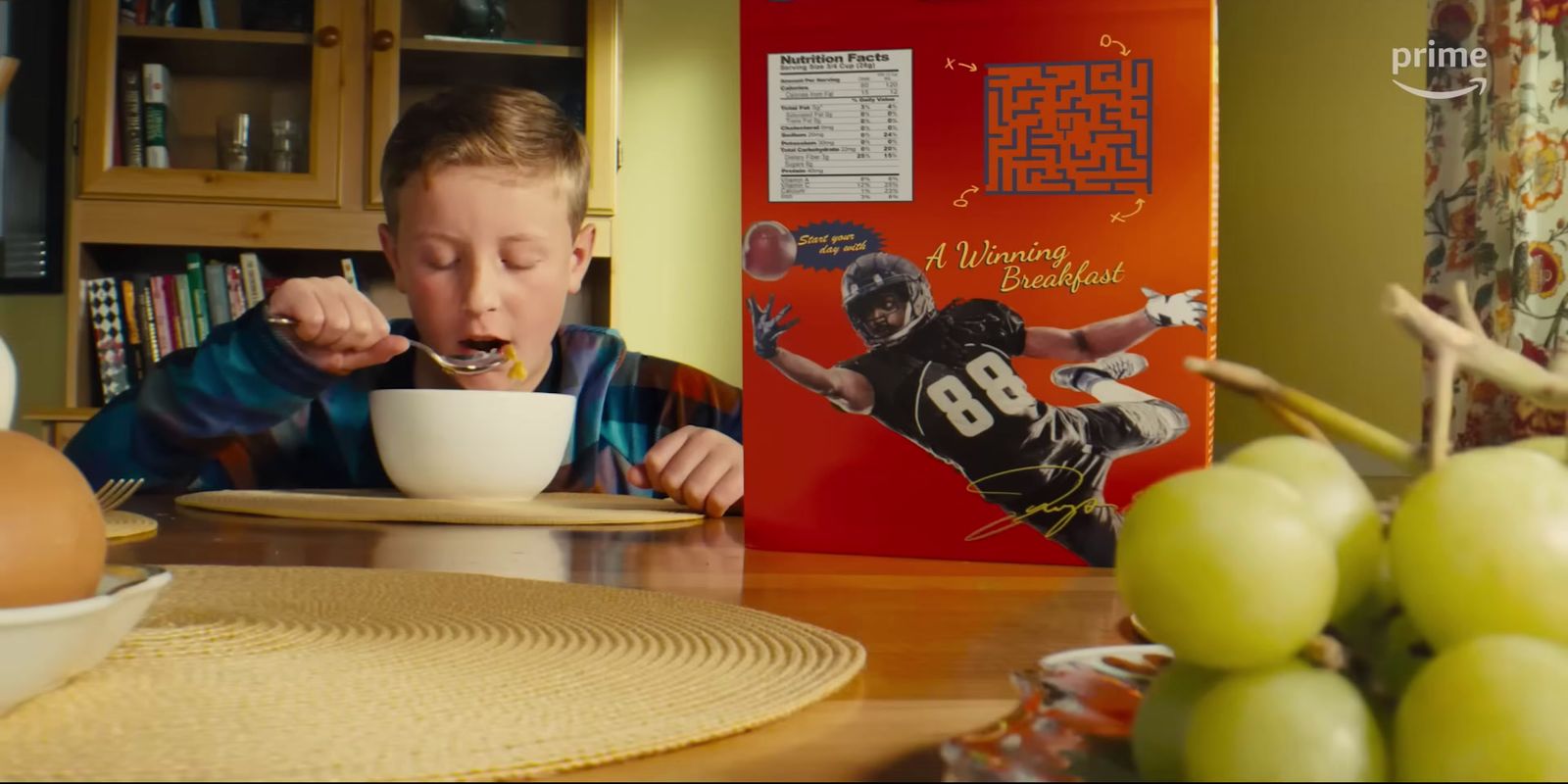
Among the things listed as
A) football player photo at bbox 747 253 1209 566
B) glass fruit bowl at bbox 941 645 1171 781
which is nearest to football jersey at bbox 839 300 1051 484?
football player photo at bbox 747 253 1209 566

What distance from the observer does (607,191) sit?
10.1 feet

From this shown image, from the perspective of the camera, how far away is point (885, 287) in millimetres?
736

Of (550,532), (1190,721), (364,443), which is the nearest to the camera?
(1190,721)

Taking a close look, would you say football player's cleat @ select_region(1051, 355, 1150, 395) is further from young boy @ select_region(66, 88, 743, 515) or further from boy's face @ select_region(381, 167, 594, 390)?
boy's face @ select_region(381, 167, 594, 390)

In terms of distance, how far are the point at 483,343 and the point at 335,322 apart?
2.24 feet

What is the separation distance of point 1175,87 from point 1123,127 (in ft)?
0.10

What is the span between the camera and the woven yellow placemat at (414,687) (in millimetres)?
306

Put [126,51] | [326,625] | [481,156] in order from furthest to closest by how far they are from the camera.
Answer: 1. [126,51]
2. [481,156]
3. [326,625]

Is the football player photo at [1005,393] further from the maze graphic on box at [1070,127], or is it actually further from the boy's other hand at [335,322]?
the boy's other hand at [335,322]

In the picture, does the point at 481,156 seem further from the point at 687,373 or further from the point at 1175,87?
the point at 1175,87

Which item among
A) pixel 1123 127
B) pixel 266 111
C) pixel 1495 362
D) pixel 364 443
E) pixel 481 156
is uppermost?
pixel 266 111

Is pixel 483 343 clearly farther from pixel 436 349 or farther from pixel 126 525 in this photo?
pixel 126 525

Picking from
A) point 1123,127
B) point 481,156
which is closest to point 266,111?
point 481,156

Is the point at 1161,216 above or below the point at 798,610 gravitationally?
above
